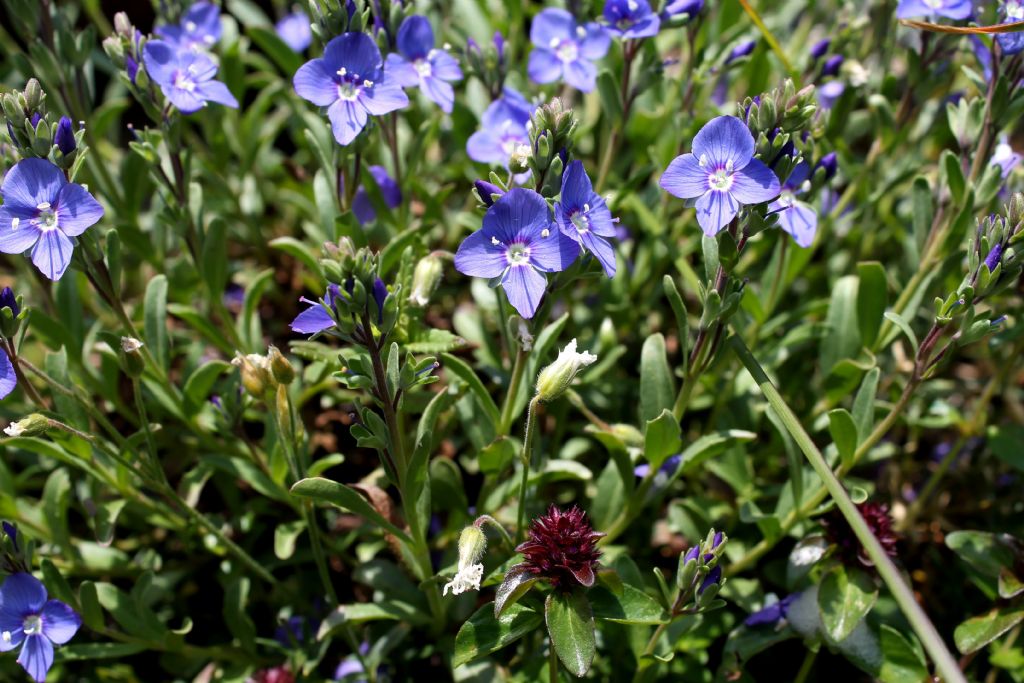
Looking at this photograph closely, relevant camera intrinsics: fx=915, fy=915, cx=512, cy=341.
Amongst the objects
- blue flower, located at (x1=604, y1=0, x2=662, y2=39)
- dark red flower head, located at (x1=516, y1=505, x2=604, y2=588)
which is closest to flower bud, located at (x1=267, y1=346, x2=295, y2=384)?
dark red flower head, located at (x1=516, y1=505, x2=604, y2=588)

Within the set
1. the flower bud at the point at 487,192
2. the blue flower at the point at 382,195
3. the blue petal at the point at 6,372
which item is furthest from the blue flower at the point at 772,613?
the blue petal at the point at 6,372

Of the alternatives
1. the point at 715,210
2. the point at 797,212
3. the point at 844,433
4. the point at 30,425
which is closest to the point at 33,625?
the point at 30,425

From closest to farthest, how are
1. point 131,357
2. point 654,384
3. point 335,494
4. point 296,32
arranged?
point 335,494
point 131,357
point 654,384
point 296,32

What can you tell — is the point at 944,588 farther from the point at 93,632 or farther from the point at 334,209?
the point at 93,632

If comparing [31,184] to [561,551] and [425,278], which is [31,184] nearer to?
[425,278]

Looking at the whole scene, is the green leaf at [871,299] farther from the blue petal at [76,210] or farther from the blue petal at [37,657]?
the blue petal at [37,657]

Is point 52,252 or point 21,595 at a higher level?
point 52,252

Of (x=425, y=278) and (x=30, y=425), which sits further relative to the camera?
(x=425, y=278)
